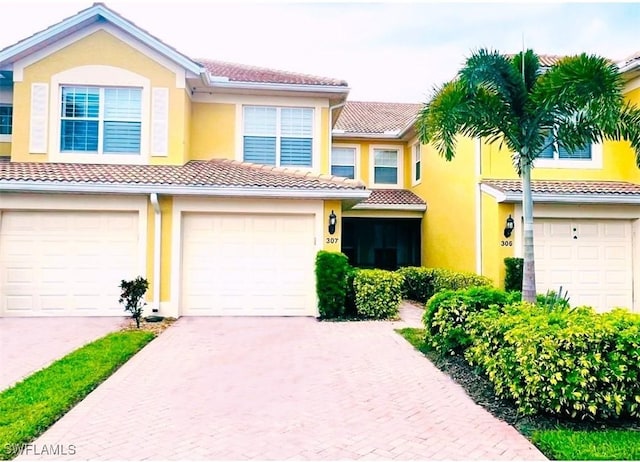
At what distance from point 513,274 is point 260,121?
28.3ft

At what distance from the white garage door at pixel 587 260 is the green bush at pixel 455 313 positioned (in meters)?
5.23

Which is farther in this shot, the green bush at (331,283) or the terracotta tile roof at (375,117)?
the terracotta tile roof at (375,117)

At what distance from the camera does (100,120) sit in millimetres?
12422

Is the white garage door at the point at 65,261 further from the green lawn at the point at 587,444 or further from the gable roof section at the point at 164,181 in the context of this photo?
the green lawn at the point at 587,444

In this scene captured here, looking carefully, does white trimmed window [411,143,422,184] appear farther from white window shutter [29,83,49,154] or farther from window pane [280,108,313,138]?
white window shutter [29,83,49,154]

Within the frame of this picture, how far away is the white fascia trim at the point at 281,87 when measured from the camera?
1321cm

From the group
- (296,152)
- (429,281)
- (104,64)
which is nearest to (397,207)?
(429,281)

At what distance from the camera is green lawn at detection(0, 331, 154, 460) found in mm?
4518

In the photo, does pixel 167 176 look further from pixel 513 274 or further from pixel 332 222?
pixel 513 274

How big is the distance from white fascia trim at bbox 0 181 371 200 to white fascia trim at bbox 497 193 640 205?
404 centimetres

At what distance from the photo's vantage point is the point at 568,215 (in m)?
12.3

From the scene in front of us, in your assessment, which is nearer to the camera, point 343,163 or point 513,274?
point 513,274

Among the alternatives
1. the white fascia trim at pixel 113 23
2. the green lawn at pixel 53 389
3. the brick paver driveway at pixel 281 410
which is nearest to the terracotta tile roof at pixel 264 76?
the white fascia trim at pixel 113 23

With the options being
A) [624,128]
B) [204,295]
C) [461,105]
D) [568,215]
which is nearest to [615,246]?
[568,215]
